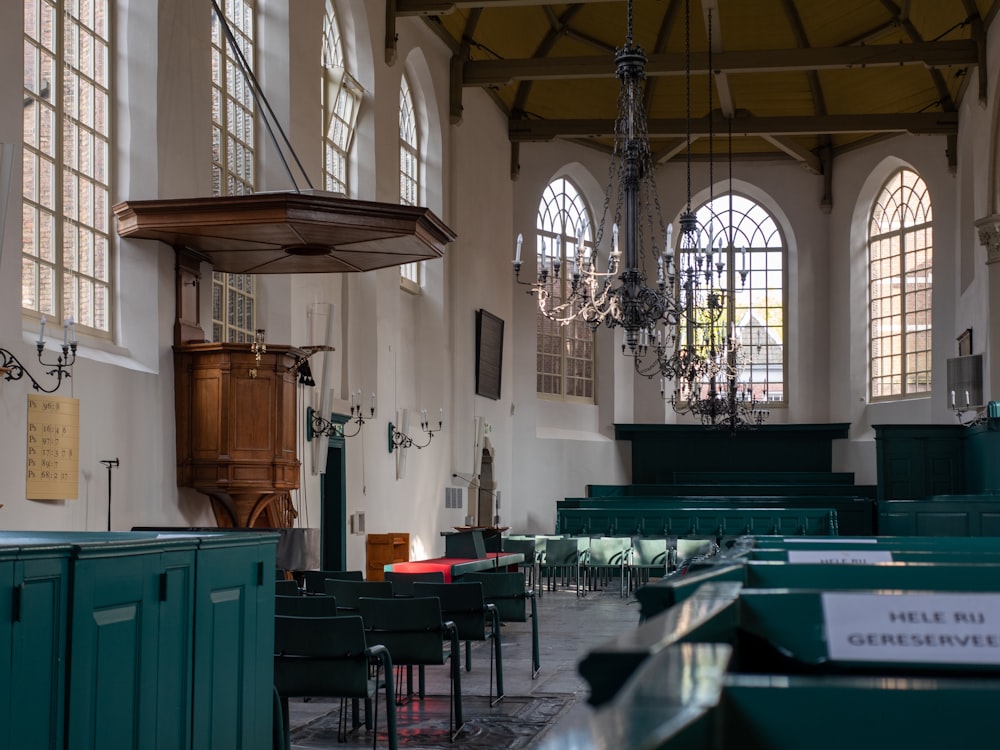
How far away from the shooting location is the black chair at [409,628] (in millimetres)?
5984

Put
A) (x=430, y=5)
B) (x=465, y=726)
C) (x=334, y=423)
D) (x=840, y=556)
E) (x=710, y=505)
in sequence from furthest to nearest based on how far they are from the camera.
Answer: (x=710, y=505)
(x=430, y=5)
(x=334, y=423)
(x=465, y=726)
(x=840, y=556)

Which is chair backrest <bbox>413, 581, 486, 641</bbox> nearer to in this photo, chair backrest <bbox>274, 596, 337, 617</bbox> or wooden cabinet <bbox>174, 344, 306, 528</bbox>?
chair backrest <bbox>274, 596, 337, 617</bbox>

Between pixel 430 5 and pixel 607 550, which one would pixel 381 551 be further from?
pixel 430 5

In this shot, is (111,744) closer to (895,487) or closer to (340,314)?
(340,314)

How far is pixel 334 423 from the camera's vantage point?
12.8 m

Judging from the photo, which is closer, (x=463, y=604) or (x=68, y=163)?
(x=463, y=604)

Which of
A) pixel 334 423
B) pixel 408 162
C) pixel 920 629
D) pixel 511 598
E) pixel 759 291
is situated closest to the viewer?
pixel 920 629

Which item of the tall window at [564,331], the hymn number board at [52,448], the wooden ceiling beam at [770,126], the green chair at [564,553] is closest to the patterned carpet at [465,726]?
the hymn number board at [52,448]

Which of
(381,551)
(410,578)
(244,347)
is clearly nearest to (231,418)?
(244,347)

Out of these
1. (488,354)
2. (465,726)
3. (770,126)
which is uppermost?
(770,126)

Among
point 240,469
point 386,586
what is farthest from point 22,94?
point 386,586

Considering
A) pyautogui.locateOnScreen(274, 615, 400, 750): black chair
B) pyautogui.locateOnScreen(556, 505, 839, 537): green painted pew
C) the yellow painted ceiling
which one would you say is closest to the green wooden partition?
pyautogui.locateOnScreen(274, 615, 400, 750): black chair

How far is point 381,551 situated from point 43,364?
6839 mm

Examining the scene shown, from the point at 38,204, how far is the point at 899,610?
7775mm
